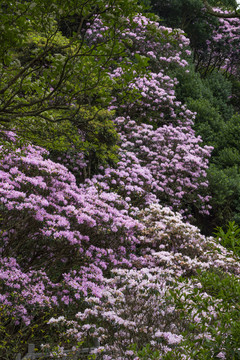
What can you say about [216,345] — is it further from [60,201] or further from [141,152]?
[141,152]

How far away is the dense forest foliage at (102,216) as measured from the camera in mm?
3451

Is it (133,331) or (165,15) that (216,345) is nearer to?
(133,331)

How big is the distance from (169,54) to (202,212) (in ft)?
31.5

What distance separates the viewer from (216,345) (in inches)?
104

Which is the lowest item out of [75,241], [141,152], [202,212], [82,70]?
[75,241]

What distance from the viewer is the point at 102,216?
6551mm

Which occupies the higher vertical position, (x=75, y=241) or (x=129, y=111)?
(x=129, y=111)

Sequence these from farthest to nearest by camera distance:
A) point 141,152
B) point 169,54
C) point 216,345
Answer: point 169,54, point 141,152, point 216,345

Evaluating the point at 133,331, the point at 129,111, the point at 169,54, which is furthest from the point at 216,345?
the point at 169,54

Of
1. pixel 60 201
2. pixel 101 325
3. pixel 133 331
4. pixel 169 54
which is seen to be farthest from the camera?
pixel 169 54

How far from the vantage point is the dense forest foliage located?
3451 mm

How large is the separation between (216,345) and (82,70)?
310 centimetres

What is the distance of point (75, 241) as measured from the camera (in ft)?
17.9

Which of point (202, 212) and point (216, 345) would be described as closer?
point (216, 345)
